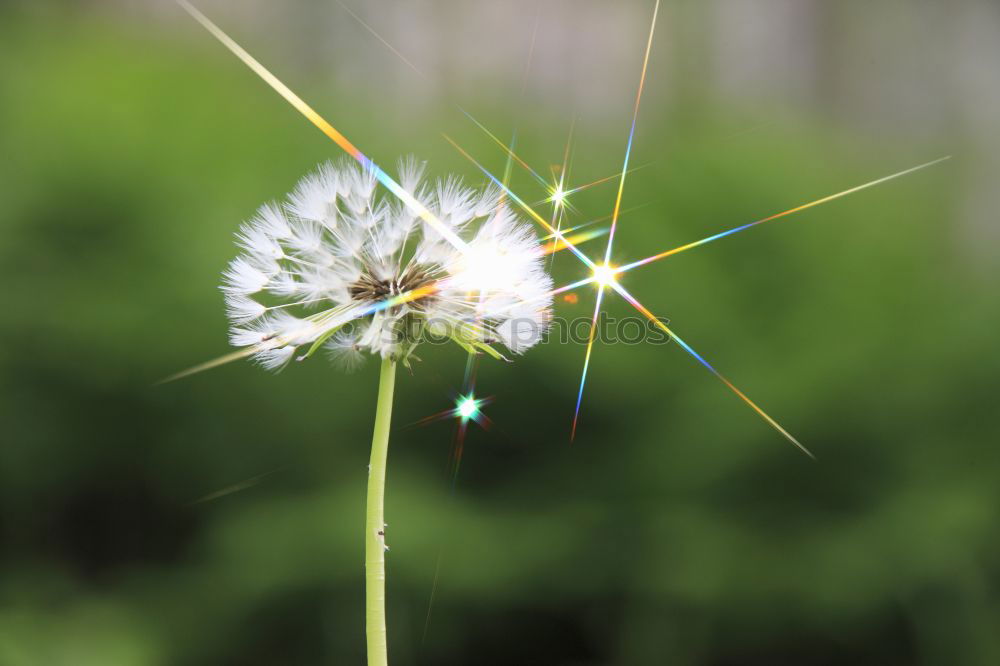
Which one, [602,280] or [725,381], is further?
[725,381]

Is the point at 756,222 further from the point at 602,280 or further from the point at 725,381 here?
the point at 602,280

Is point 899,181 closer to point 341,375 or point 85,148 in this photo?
point 341,375

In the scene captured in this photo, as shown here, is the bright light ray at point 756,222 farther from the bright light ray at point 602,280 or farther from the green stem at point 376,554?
the green stem at point 376,554

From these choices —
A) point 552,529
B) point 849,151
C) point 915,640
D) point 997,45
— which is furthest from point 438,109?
point 997,45

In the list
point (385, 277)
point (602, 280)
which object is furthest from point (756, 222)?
point (385, 277)

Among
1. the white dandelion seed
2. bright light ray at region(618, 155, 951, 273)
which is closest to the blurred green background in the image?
bright light ray at region(618, 155, 951, 273)

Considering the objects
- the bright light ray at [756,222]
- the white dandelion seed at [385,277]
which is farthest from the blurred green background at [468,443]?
the white dandelion seed at [385,277]
